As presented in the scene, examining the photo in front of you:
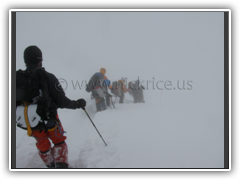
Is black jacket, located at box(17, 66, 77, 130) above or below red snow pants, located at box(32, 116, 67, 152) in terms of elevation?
above

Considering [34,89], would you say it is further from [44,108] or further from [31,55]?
[31,55]

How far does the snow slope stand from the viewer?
2.06m

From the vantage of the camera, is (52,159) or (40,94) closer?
(40,94)

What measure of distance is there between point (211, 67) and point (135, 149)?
131 feet

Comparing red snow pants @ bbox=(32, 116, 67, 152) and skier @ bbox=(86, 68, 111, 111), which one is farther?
skier @ bbox=(86, 68, 111, 111)

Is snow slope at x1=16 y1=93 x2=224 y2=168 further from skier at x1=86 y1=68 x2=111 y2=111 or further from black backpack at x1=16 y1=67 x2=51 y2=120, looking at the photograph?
skier at x1=86 y1=68 x2=111 y2=111

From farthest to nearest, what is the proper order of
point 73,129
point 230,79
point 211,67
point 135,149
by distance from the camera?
point 211,67, point 73,129, point 135,149, point 230,79

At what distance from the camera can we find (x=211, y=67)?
3253 centimetres

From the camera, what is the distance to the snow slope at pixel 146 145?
2.06m

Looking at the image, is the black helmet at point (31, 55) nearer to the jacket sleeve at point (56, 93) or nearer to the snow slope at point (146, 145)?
the jacket sleeve at point (56, 93)

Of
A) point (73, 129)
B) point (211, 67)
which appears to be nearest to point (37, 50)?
point (73, 129)

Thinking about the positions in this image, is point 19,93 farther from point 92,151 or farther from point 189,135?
point 189,135

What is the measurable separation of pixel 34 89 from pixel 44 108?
0.27 metres

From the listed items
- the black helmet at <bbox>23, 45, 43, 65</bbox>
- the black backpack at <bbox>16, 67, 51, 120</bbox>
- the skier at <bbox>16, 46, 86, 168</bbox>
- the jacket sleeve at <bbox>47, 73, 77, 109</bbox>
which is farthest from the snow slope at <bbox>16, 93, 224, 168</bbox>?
the black helmet at <bbox>23, 45, 43, 65</bbox>
